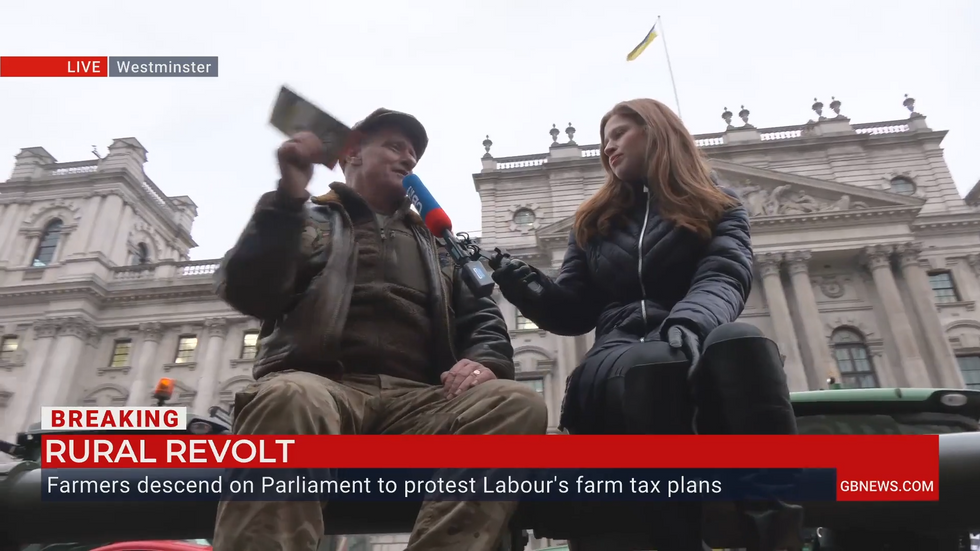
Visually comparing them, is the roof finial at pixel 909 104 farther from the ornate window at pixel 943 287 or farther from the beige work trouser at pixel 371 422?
the beige work trouser at pixel 371 422

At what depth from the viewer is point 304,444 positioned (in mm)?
2029

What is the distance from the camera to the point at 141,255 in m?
36.2

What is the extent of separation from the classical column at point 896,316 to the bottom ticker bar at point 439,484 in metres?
26.7

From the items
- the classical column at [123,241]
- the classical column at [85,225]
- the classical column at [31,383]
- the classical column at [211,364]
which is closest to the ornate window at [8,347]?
the classical column at [31,383]

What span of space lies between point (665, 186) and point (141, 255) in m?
40.0

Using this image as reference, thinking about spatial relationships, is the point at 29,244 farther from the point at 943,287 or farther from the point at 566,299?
the point at 943,287

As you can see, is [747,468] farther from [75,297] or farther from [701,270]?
[75,297]

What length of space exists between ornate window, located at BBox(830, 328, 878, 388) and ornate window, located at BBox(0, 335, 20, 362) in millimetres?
38904

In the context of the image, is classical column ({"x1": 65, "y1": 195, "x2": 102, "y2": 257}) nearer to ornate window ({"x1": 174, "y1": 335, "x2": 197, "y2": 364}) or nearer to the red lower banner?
ornate window ({"x1": 174, "y1": 335, "x2": 197, "y2": 364})

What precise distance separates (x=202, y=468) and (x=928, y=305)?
30.1 metres

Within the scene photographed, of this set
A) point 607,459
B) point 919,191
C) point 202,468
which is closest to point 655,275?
point 607,459

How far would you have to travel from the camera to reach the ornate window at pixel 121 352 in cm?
3000

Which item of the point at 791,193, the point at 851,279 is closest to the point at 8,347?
the point at 791,193

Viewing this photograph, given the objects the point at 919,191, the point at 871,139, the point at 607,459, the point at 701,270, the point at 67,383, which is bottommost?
the point at 607,459
